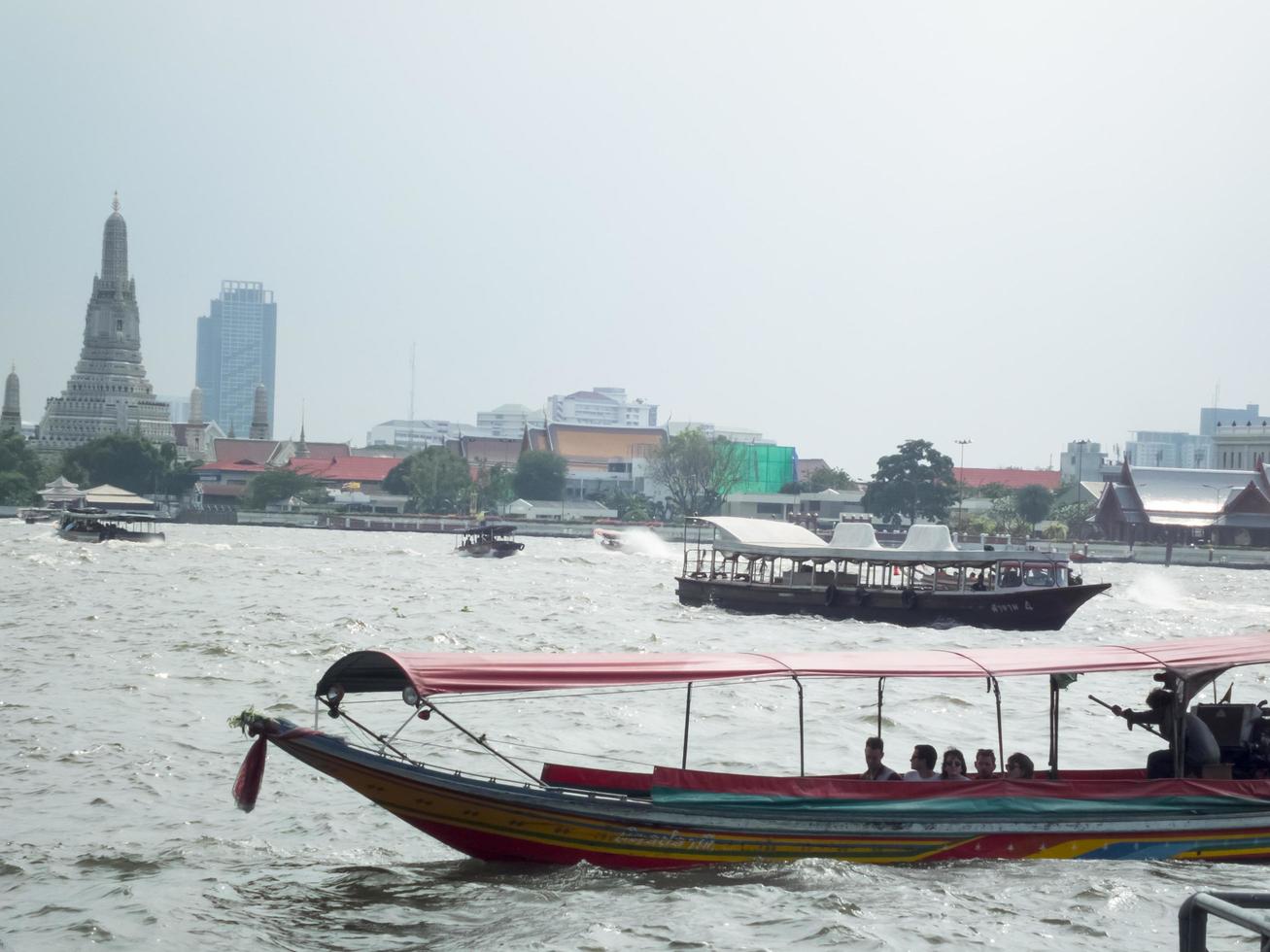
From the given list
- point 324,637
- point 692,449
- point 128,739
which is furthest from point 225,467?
point 128,739

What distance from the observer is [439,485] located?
112062 mm

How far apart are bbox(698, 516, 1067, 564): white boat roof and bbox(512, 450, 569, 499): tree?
78.0 m

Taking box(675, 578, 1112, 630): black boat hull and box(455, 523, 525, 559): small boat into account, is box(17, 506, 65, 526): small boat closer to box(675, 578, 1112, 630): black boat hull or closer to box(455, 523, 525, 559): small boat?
box(455, 523, 525, 559): small boat

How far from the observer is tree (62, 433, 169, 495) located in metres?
109

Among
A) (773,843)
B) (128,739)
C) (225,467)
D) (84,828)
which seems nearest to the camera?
(773,843)

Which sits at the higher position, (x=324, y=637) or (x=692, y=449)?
(x=692, y=449)

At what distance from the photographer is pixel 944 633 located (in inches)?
1276

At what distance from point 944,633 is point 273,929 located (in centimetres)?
2412

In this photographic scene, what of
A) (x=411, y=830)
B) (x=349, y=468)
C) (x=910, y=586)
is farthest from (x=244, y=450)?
(x=411, y=830)

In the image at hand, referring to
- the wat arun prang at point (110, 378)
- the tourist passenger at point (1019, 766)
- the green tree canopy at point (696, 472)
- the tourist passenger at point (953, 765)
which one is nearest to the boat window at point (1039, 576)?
the tourist passenger at point (1019, 766)

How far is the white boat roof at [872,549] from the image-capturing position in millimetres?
34656

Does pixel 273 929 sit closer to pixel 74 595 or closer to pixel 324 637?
pixel 324 637

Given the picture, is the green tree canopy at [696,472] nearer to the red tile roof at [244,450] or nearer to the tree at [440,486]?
the tree at [440,486]

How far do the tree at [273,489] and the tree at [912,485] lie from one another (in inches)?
1666
